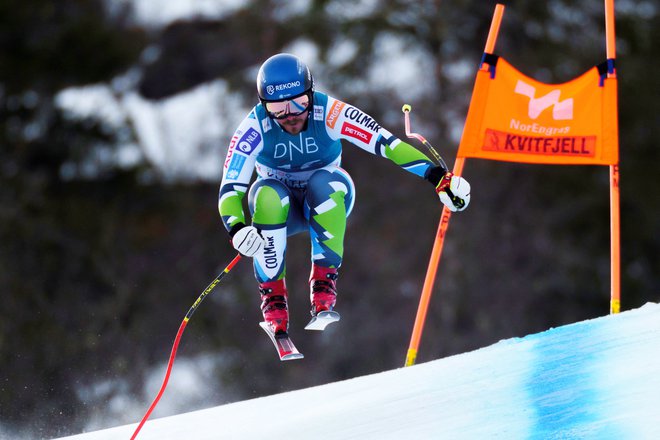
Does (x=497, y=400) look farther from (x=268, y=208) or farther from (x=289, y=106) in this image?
(x=289, y=106)

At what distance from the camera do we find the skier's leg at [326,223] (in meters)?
6.33

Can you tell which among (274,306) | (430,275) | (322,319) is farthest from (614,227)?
(274,306)

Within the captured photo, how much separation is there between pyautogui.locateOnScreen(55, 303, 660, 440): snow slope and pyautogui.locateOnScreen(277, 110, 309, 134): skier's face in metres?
1.43

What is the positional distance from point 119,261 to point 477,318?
598 centimetres

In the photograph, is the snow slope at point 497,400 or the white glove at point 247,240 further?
the white glove at point 247,240

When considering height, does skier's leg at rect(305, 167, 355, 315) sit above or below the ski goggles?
below

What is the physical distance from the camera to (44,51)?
19.6m

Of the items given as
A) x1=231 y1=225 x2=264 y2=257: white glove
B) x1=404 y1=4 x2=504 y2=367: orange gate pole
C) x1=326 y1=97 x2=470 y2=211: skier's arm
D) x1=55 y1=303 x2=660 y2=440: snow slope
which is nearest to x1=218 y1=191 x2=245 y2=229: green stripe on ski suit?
x1=231 y1=225 x2=264 y2=257: white glove

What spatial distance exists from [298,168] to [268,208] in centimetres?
33

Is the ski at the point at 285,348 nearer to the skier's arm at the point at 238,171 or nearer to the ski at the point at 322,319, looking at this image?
the ski at the point at 322,319

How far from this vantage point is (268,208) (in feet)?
20.5

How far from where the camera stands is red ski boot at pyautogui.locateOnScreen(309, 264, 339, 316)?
Result: 253 inches

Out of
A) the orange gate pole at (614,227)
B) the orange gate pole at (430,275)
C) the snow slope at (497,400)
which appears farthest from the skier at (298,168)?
the orange gate pole at (614,227)

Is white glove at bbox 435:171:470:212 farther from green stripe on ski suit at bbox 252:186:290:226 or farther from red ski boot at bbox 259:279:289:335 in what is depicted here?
red ski boot at bbox 259:279:289:335
